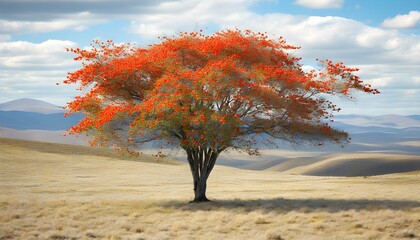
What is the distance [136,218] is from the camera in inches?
1075

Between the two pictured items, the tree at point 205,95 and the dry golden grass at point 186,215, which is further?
the tree at point 205,95

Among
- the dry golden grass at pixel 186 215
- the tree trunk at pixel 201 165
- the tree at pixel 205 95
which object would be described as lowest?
the dry golden grass at pixel 186 215

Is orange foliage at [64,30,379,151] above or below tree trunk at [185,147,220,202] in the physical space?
above

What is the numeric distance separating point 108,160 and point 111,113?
175 ft

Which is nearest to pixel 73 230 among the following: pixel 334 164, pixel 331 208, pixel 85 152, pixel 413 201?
pixel 331 208

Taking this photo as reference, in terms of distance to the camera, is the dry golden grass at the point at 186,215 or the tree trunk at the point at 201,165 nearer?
the dry golden grass at the point at 186,215

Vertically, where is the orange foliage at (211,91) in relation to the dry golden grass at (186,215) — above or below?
above

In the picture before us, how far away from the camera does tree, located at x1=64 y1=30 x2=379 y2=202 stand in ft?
92.7

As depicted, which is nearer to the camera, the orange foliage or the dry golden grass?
the dry golden grass

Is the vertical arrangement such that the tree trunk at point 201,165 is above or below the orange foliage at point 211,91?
below

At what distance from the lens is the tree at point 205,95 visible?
2827 centimetres

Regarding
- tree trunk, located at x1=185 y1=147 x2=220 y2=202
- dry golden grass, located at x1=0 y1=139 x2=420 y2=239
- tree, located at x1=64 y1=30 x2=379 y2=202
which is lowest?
A: dry golden grass, located at x1=0 y1=139 x2=420 y2=239

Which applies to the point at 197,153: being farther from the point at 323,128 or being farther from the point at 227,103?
the point at 323,128

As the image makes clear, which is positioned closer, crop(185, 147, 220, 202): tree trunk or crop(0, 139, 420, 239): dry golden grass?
crop(0, 139, 420, 239): dry golden grass
